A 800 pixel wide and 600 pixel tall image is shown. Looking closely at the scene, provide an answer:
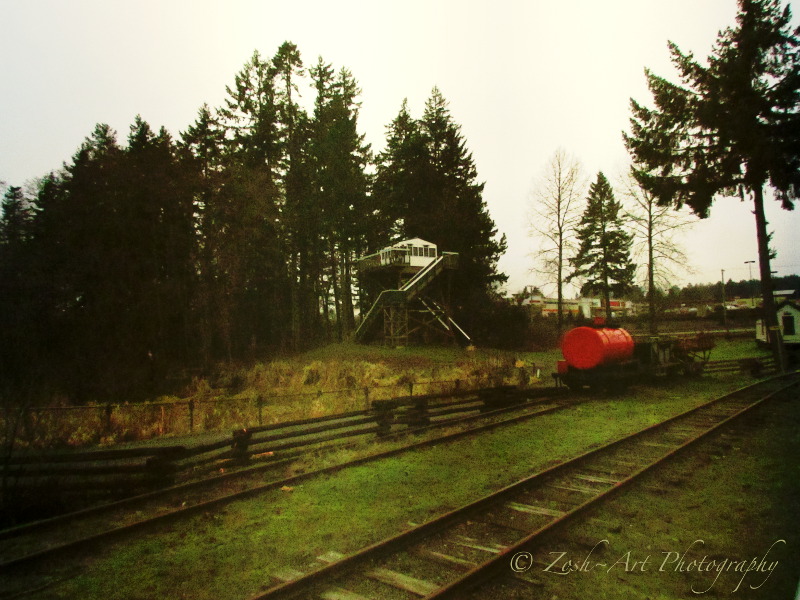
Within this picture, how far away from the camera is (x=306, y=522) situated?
21.7ft

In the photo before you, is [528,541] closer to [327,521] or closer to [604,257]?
[327,521]

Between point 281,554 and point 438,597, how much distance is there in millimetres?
2189

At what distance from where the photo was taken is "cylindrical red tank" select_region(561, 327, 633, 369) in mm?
17312

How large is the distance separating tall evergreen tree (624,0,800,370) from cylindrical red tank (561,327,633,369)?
37.0 ft

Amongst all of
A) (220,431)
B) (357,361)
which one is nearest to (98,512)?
(220,431)

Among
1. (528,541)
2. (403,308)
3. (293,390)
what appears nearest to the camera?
(528,541)

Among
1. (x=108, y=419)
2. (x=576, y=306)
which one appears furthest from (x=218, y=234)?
(x=576, y=306)

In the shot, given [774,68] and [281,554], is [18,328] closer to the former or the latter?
[281,554]

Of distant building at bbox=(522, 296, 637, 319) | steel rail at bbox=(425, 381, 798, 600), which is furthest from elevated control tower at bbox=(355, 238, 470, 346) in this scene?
distant building at bbox=(522, 296, 637, 319)

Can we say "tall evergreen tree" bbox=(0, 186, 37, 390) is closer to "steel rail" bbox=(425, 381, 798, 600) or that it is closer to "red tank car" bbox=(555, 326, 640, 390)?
"steel rail" bbox=(425, 381, 798, 600)

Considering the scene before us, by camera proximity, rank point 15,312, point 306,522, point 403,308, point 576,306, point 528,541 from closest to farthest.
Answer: point 528,541 < point 306,522 < point 15,312 < point 403,308 < point 576,306

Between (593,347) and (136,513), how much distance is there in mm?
15217

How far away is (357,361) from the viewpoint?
95.7 ft

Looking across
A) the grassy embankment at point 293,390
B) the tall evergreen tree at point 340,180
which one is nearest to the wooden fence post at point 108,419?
the grassy embankment at point 293,390
